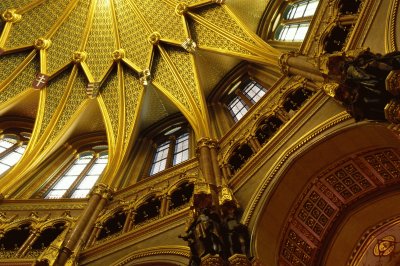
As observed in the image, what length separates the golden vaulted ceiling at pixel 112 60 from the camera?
16.2 meters

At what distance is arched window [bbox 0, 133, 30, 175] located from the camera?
15015 millimetres

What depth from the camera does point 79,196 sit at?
13.5 metres

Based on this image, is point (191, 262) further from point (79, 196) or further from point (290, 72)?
point (79, 196)

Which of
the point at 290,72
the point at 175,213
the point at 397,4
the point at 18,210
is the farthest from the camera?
the point at 18,210

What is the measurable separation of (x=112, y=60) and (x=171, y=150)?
5.83m

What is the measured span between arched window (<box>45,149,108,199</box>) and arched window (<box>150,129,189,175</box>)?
82.8 inches

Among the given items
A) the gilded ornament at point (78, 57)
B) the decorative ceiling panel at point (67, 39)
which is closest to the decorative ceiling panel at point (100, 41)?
the gilded ornament at point (78, 57)

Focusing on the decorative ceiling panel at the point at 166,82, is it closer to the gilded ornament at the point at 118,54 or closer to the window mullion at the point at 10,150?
the gilded ornament at the point at 118,54

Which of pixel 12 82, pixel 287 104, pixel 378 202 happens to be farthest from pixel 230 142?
pixel 12 82

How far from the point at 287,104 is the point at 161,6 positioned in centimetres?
1035

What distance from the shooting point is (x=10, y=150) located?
52.7 feet

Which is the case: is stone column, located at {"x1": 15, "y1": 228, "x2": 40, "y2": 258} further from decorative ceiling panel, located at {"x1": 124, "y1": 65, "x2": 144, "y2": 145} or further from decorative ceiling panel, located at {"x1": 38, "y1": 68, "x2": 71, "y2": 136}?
decorative ceiling panel, located at {"x1": 38, "y1": 68, "x2": 71, "y2": 136}

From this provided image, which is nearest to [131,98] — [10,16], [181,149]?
[181,149]

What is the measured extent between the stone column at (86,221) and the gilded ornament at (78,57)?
820 cm
